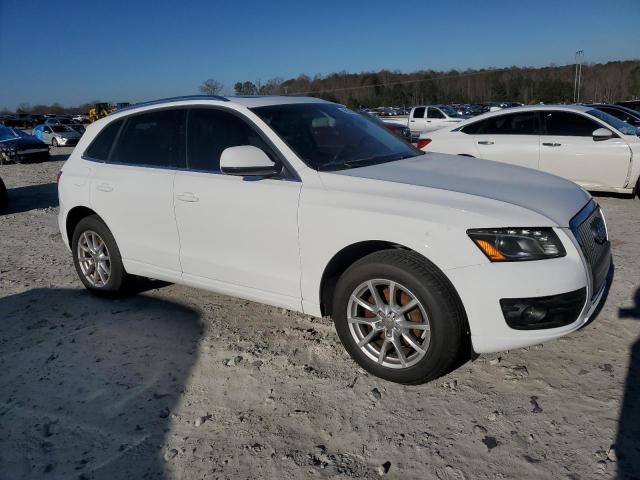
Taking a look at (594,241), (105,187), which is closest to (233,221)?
(105,187)

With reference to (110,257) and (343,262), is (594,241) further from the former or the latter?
(110,257)

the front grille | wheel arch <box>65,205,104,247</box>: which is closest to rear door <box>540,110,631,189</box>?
the front grille

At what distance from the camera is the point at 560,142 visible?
27.0 ft

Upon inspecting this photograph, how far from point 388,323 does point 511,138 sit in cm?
635

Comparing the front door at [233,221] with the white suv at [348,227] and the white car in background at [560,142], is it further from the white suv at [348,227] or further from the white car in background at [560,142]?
the white car in background at [560,142]

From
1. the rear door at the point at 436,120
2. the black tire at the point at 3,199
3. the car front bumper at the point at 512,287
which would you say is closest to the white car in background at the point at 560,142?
the car front bumper at the point at 512,287

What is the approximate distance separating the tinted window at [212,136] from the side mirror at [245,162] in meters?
0.31

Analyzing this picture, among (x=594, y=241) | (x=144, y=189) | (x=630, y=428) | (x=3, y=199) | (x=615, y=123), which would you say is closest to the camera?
(x=630, y=428)

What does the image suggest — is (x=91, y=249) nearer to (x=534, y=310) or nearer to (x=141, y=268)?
(x=141, y=268)

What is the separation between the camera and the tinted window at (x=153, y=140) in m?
4.18

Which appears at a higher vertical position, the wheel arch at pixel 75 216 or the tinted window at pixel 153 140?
the tinted window at pixel 153 140

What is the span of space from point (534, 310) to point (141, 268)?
10.2 ft

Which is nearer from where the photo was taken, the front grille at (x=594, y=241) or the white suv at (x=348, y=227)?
the white suv at (x=348, y=227)

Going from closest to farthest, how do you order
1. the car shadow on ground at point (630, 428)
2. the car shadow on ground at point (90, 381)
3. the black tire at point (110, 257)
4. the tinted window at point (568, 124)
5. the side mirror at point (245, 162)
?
Answer: the car shadow on ground at point (630, 428) < the car shadow on ground at point (90, 381) < the side mirror at point (245, 162) < the black tire at point (110, 257) < the tinted window at point (568, 124)
